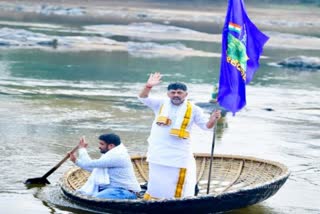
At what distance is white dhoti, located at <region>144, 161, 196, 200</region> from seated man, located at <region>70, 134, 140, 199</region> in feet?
1.04

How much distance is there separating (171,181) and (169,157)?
11.7 inches

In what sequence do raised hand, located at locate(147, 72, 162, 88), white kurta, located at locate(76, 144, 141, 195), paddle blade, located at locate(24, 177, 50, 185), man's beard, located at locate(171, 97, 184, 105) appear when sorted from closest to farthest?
1. raised hand, located at locate(147, 72, 162, 88)
2. man's beard, located at locate(171, 97, 184, 105)
3. white kurta, located at locate(76, 144, 141, 195)
4. paddle blade, located at locate(24, 177, 50, 185)

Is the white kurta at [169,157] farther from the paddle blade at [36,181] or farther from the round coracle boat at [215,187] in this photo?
the paddle blade at [36,181]

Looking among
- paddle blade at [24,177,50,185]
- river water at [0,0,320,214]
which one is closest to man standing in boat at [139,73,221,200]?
river water at [0,0,320,214]

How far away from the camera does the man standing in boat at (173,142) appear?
11195 millimetres

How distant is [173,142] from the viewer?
11.2 meters

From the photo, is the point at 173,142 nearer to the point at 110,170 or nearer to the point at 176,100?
the point at 176,100

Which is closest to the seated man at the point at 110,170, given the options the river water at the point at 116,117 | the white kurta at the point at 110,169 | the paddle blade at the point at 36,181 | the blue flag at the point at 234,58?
the white kurta at the point at 110,169

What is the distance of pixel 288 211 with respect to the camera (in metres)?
12.4

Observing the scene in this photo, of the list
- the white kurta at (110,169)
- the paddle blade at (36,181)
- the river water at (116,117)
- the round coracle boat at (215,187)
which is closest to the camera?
the round coracle boat at (215,187)

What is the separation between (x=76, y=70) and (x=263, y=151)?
13379mm

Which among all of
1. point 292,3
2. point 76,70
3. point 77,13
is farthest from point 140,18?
point 76,70

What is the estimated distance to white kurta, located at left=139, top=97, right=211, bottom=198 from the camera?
36.8ft

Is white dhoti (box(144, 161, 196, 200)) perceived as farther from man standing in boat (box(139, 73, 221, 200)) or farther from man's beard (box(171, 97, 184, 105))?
man's beard (box(171, 97, 184, 105))
